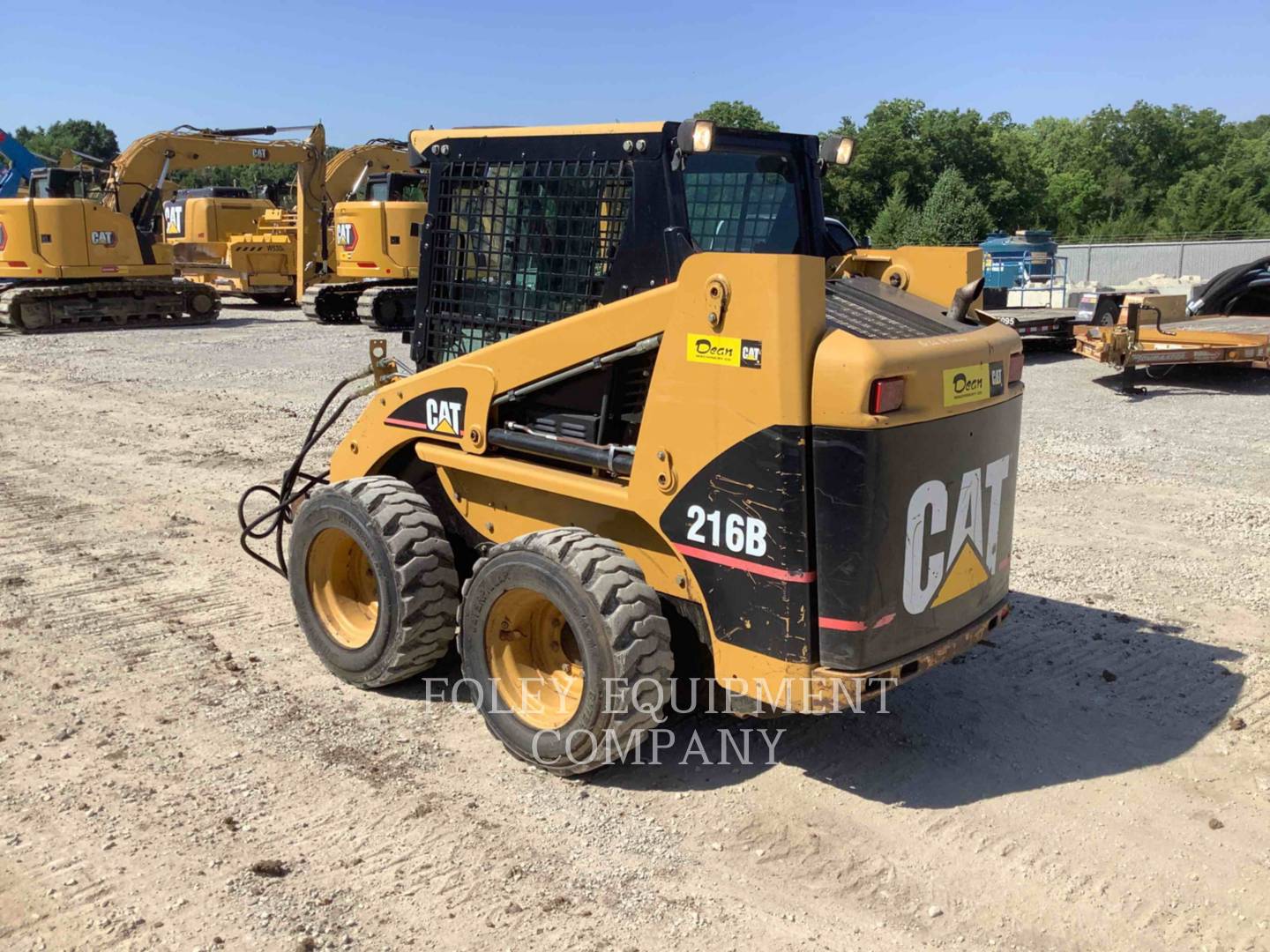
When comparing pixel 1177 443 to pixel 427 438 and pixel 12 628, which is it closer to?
pixel 427 438

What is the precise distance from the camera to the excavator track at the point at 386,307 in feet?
64.6

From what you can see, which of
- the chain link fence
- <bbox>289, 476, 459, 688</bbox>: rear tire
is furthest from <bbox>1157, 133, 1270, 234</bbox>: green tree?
<bbox>289, 476, 459, 688</bbox>: rear tire

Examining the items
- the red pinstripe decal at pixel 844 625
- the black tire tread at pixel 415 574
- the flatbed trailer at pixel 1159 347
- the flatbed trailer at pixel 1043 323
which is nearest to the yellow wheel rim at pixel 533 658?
the black tire tread at pixel 415 574

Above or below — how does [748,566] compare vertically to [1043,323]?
below

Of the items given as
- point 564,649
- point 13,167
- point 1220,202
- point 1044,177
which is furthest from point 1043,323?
point 1044,177

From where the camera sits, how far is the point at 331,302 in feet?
68.6

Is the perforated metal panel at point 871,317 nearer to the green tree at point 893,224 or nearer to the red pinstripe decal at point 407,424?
the red pinstripe decal at point 407,424

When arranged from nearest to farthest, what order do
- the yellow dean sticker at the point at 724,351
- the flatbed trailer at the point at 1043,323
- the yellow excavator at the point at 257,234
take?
the yellow dean sticker at the point at 724,351
the flatbed trailer at the point at 1043,323
the yellow excavator at the point at 257,234

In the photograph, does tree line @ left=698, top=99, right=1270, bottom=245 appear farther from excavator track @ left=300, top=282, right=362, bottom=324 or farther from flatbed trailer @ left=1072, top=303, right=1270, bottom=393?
flatbed trailer @ left=1072, top=303, right=1270, bottom=393

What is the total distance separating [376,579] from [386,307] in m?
16.2

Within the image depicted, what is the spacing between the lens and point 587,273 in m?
4.31

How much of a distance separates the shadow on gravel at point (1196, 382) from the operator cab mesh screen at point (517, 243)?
9.83 m

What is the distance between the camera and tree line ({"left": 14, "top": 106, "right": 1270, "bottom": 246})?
4619cm

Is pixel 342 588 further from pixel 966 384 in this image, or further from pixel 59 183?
pixel 59 183
